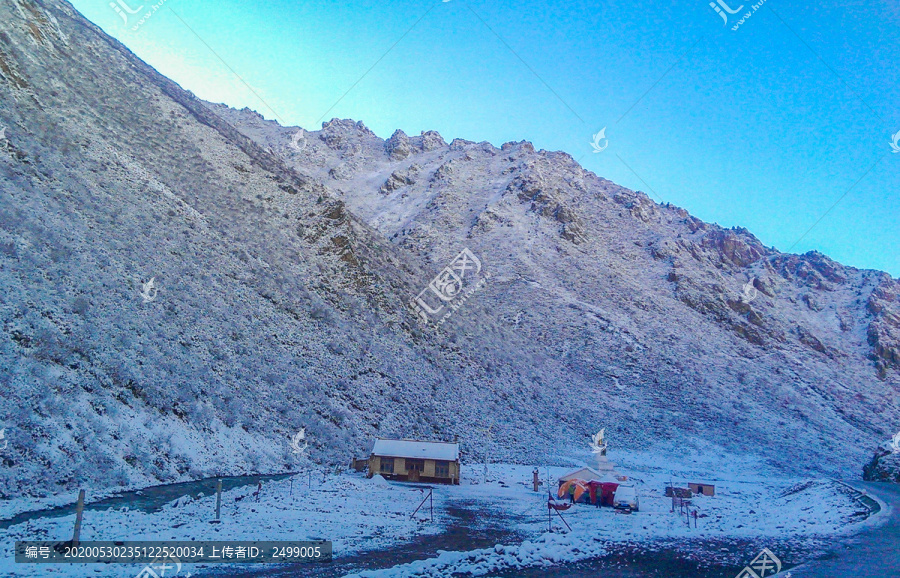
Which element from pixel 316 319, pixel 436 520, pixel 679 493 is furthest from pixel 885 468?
pixel 316 319

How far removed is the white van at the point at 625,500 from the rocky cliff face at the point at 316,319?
14.0 m

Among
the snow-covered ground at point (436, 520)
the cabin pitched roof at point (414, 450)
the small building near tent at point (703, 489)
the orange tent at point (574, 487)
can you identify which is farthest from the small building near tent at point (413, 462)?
the small building near tent at point (703, 489)

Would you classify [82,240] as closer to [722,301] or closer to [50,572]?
[50,572]

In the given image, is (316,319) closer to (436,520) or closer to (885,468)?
(436,520)

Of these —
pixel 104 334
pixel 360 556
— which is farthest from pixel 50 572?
pixel 104 334

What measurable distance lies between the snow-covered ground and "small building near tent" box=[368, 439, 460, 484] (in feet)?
3.85

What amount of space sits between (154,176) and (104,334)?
24.3 m

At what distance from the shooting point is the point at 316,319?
37156mm

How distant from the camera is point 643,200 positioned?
109 meters

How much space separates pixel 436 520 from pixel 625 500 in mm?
10434

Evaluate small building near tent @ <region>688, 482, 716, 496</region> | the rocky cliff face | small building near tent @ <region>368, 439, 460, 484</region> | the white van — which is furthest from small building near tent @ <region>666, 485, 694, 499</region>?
small building near tent @ <region>368, 439, 460, 484</region>

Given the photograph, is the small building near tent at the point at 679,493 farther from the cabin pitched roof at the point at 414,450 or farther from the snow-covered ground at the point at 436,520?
the cabin pitched roof at the point at 414,450

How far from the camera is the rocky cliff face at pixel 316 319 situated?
2084 centimetres

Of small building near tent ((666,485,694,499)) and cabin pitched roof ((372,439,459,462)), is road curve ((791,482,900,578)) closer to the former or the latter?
small building near tent ((666,485,694,499))
